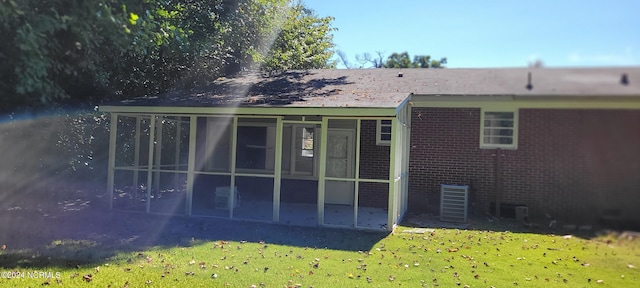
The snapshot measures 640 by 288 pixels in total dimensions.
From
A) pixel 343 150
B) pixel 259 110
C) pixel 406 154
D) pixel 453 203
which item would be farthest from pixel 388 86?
pixel 259 110

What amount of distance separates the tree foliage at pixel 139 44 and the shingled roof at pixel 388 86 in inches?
39.4

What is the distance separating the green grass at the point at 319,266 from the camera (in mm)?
4938

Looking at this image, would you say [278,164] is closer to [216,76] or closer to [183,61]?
[183,61]

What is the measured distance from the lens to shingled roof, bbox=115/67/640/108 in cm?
127

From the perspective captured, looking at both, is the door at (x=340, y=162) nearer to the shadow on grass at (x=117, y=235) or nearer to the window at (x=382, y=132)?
the window at (x=382, y=132)

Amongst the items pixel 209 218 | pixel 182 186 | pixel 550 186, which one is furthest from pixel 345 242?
pixel 182 186

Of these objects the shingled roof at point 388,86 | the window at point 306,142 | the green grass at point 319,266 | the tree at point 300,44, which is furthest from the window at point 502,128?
the tree at point 300,44

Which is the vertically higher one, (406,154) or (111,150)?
(406,154)

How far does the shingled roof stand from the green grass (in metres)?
2.28

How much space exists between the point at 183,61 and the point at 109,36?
26.7 ft

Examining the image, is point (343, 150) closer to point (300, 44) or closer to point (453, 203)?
point (453, 203)

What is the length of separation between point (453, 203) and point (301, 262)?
4557 mm

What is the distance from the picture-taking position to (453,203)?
9219 millimetres

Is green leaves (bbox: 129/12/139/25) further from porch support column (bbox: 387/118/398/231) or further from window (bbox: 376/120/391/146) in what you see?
window (bbox: 376/120/391/146)
